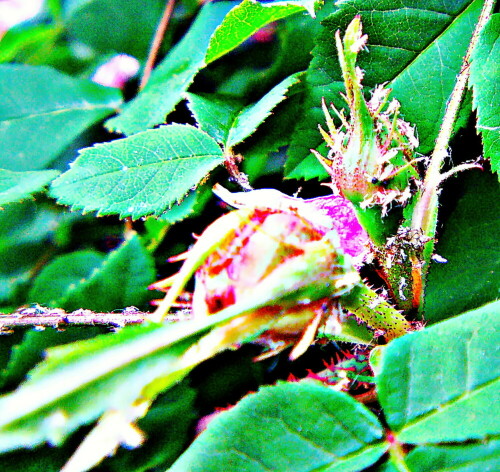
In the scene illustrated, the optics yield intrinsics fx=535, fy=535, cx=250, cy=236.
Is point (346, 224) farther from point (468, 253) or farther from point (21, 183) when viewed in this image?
point (21, 183)

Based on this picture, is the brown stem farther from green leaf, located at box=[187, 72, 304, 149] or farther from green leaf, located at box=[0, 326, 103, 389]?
green leaf, located at box=[187, 72, 304, 149]

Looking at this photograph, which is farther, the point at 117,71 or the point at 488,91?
the point at 117,71

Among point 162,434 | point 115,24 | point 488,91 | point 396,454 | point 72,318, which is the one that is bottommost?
point 162,434

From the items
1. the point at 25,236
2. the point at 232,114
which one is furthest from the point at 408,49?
the point at 25,236

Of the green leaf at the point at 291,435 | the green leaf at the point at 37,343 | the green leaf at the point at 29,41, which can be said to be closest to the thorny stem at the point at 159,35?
the green leaf at the point at 29,41

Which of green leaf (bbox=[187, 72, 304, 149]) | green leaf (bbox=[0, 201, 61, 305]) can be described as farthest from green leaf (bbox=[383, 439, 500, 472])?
green leaf (bbox=[0, 201, 61, 305])

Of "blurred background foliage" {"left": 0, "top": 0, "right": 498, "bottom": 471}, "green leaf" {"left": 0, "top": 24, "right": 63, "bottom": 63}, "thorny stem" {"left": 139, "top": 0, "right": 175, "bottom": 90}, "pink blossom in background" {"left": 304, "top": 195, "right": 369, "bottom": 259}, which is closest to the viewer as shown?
"pink blossom in background" {"left": 304, "top": 195, "right": 369, "bottom": 259}

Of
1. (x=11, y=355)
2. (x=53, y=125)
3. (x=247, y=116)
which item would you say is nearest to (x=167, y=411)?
(x=11, y=355)
